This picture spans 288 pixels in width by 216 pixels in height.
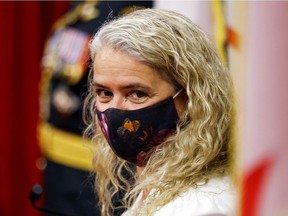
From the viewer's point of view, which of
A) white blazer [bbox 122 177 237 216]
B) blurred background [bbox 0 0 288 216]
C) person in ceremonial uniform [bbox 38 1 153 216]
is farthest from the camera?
person in ceremonial uniform [bbox 38 1 153 216]

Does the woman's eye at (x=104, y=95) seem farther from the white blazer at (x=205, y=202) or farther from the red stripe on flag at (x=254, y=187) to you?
the red stripe on flag at (x=254, y=187)

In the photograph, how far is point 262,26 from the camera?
91 centimetres

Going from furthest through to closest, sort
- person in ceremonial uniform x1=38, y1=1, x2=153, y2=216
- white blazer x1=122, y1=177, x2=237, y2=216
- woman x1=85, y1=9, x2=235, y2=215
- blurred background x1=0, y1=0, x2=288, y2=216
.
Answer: person in ceremonial uniform x1=38, y1=1, x2=153, y2=216 < woman x1=85, y1=9, x2=235, y2=215 < white blazer x1=122, y1=177, x2=237, y2=216 < blurred background x1=0, y1=0, x2=288, y2=216

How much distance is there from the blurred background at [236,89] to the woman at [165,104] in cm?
9

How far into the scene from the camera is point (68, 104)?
114 inches

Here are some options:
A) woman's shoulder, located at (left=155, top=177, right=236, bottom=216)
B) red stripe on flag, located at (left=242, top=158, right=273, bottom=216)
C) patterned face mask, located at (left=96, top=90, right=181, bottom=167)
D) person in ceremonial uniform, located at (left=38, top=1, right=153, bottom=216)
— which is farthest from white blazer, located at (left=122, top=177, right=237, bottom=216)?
person in ceremonial uniform, located at (left=38, top=1, right=153, bottom=216)

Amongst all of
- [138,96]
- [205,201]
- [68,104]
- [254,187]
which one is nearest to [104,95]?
[138,96]

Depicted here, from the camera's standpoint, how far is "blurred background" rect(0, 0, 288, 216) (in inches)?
36.0

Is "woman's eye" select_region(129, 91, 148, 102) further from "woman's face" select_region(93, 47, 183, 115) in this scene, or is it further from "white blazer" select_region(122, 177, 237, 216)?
"white blazer" select_region(122, 177, 237, 216)

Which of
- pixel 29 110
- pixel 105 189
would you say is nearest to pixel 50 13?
pixel 29 110

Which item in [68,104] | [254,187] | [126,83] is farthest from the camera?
[68,104]

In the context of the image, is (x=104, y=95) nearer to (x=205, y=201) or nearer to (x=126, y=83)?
(x=126, y=83)

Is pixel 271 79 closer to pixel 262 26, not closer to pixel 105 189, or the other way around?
A: pixel 262 26

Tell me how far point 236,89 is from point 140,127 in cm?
52
